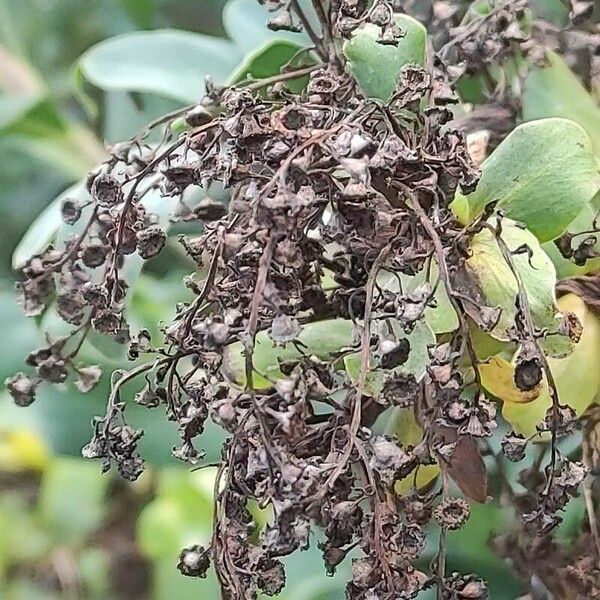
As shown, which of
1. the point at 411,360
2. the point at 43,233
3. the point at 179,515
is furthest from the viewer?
the point at 179,515

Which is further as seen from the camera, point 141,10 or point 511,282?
point 141,10

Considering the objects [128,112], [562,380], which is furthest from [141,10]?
[562,380]

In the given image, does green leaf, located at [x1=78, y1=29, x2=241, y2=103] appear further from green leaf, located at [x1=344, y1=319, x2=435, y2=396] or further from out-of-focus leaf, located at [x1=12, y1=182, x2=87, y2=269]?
green leaf, located at [x1=344, y1=319, x2=435, y2=396]

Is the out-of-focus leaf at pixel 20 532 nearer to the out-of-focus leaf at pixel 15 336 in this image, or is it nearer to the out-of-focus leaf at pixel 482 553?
the out-of-focus leaf at pixel 15 336

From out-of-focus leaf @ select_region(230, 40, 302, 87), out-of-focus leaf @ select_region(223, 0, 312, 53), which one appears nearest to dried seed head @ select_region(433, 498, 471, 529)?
out-of-focus leaf @ select_region(230, 40, 302, 87)

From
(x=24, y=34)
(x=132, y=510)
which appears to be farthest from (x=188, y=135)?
(x=132, y=510)

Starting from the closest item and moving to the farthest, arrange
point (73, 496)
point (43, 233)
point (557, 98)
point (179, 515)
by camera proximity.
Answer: point (557, 98) < point (43, 233) < point (179, 515) < point (73, 496)

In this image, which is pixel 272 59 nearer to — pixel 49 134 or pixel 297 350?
pixel 297 350

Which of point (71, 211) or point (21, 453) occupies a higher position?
point (71, 211)
